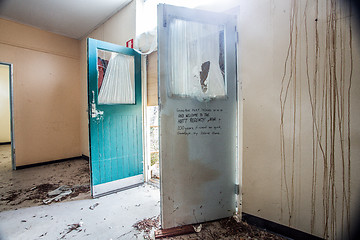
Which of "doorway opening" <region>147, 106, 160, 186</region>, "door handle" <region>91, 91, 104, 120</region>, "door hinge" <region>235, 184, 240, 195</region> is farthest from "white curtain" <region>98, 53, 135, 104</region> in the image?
"door hinge" <region>235, 184, 240, 195</region>

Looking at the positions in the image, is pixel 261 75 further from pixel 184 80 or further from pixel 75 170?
pixel 75 170

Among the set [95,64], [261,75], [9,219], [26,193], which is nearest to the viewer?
[261,75]

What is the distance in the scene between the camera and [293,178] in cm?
141

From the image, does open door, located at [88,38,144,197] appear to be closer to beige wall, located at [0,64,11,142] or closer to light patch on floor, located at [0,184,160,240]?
light patch on floor, located at [0,184,160,240]

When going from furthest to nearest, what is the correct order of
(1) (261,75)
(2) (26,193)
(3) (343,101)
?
1. (2) (26,193)
2. (1) (261,75)
3. (3) (343,101)

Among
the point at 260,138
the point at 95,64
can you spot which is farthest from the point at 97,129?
the point at 260,138

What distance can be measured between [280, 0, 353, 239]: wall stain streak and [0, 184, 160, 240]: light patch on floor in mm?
1493

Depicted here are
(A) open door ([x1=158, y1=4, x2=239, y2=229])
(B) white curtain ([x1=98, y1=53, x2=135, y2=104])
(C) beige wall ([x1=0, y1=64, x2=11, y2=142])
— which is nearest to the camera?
(A) open door ([x1=158, y1=4, x2=239, y2=229])

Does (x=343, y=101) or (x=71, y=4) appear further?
(x=71, y=4)

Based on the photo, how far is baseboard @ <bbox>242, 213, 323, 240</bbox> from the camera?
4.49 feet

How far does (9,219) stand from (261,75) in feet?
9.67

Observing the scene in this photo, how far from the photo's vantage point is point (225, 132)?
1673 millimetres

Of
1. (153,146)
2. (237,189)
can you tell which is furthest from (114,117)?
(237,189)

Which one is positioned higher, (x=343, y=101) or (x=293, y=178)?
(x=343, y=101)
